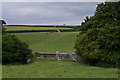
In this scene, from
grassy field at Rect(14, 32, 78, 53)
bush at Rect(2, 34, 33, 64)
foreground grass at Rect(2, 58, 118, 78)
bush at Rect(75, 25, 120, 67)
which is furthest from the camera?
grassy field at Rect(14, 32, 78, 53)

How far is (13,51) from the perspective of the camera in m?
21.8

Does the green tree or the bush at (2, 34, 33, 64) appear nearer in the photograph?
the green tree

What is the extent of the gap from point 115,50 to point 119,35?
148 centimetres

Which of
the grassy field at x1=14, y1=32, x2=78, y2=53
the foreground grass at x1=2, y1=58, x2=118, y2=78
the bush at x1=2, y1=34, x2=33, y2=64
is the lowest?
the grassy field at x1=14, y1=32, x2=78, y2=53

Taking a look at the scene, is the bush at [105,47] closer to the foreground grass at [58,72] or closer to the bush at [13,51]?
the foreground grass at [58,72]

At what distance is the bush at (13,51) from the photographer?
21.0 meters

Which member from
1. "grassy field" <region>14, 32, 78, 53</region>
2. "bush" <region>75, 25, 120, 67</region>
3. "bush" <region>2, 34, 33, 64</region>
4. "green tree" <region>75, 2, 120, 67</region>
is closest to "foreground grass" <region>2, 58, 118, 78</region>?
"bush" <region>75, 25, 120, 67</region>

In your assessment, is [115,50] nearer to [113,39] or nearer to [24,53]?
[113,39]

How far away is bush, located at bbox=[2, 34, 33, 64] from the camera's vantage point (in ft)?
69.1

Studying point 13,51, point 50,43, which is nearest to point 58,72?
point 13,51

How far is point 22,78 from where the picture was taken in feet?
34.7

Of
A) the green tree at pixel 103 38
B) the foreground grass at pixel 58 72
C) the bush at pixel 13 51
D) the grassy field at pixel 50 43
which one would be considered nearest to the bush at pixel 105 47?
the green tree at pixel 103 38

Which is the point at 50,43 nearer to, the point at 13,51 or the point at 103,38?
the point at 13,51

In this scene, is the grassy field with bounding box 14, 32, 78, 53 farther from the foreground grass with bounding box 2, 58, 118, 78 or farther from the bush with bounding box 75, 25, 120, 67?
the foreground grass with bounding box 2, 58, 118, 78
